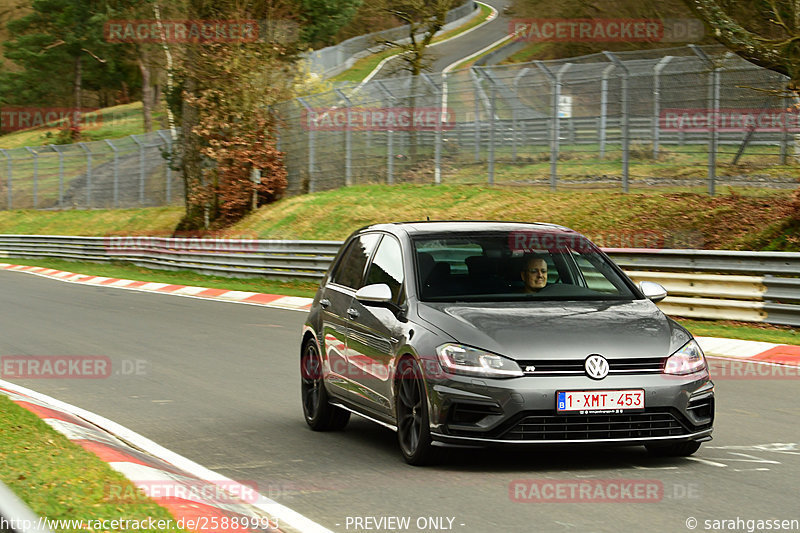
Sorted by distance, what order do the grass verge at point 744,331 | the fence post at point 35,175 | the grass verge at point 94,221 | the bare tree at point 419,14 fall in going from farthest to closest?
the fence post at point 35,175, the grass verge at point 94,221, the bare tree at point 419,14, the grass verge at point 744,331

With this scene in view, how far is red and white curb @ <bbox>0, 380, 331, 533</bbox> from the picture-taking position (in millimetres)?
6020

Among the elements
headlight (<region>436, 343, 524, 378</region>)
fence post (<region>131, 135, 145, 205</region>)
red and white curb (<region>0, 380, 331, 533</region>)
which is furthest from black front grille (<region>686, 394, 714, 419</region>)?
fence post (<region>131, 135, 145, 205</region>)

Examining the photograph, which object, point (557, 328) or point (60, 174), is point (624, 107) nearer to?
point (557, 328)

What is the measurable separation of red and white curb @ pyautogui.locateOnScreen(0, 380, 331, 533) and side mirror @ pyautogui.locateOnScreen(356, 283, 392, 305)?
1.47m

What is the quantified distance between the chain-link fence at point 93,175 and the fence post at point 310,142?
9273 mm

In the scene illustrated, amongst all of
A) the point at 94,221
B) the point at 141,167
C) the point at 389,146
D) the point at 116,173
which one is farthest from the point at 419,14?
the point at 94,221

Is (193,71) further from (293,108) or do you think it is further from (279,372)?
(279,372)

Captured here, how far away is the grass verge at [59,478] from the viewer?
5.48 metres

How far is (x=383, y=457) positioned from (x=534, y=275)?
5.09 feet

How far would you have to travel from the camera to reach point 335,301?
30.7ft

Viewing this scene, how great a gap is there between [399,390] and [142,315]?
1398cm

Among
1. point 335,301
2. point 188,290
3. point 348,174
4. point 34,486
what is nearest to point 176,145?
point 348,174

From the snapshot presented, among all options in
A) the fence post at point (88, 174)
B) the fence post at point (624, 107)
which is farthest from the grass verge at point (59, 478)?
the fence post at point (88, 174)

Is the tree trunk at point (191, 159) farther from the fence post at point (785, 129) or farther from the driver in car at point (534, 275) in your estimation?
the driver in car at point (534, 275)
